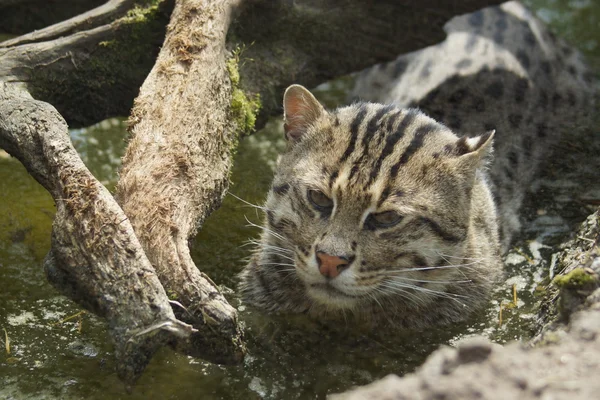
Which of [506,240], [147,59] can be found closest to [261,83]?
[147,59]

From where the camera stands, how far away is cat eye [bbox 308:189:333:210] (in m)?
5.84

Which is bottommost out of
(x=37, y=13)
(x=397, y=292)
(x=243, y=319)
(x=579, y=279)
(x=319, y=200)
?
(x=243, y=319)

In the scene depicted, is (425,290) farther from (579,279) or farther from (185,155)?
(185,155)

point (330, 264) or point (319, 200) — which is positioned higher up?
point (319, 200)

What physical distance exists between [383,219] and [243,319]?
1.50 m

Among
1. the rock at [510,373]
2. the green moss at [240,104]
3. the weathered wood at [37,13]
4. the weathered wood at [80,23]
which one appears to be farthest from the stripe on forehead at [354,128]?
the weathered wood at [37,13]

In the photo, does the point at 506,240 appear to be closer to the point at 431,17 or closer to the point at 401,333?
the point at 401,333

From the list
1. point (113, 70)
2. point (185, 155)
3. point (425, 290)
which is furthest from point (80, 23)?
point (425, 290)

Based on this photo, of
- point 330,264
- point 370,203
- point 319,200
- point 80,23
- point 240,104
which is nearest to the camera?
point 330,264

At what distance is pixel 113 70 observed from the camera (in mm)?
7449

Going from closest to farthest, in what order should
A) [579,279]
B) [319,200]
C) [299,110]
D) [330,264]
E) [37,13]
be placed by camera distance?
[579,279] < [330,264] < [319,200] < [299,110] < [37,13]

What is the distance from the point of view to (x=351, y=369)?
19.6 feet

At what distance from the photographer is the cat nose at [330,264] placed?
217 inches

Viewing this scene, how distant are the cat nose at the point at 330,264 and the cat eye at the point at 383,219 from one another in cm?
39
